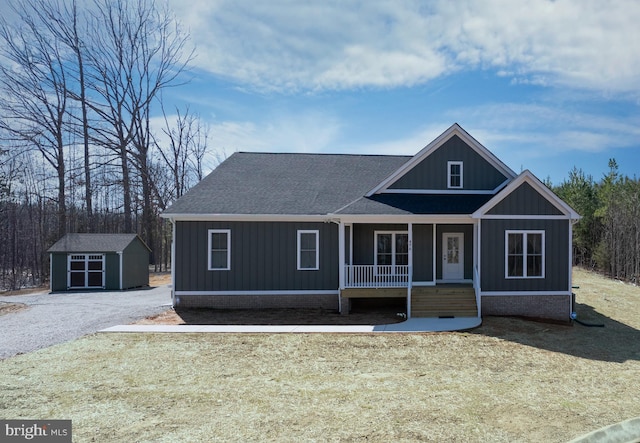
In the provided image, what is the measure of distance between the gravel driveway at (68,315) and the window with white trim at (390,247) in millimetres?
7994

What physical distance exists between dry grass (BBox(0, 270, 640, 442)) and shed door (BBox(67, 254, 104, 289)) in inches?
455

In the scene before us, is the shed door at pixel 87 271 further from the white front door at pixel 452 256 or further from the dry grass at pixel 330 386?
the white front door at pixel 452 256

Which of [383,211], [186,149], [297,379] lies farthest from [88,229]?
[297,379]

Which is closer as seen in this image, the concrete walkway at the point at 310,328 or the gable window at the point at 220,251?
the concrete walkway at the point at 310,328

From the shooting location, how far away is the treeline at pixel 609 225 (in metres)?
24.8

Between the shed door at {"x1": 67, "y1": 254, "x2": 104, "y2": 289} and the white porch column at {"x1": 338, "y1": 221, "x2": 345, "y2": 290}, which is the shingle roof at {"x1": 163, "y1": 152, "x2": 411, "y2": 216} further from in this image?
the shed door at {"x1": 67, "y1": 254, "x2": 104, "y2": 289}

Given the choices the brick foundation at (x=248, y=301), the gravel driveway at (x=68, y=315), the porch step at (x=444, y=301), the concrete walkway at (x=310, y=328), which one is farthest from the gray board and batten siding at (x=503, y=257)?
the gravel driveway at (x=68, y=315)

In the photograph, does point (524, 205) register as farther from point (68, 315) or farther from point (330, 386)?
point (68, 315)

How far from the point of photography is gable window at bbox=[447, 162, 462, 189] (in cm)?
1509

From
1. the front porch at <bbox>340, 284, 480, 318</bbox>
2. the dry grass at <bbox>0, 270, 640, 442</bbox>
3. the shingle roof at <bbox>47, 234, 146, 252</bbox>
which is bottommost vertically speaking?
the dry grass at <bbox>0, 270, 640, 442</bbox>

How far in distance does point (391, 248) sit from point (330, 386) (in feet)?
27.9

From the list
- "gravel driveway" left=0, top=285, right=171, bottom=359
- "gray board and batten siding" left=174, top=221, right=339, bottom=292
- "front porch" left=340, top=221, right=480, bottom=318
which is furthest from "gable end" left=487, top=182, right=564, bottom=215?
"gravel driveway" left=0, top=285, right=171, bottom=359

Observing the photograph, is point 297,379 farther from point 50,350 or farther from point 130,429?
point 50,350

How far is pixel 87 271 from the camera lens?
20391 millimetres
